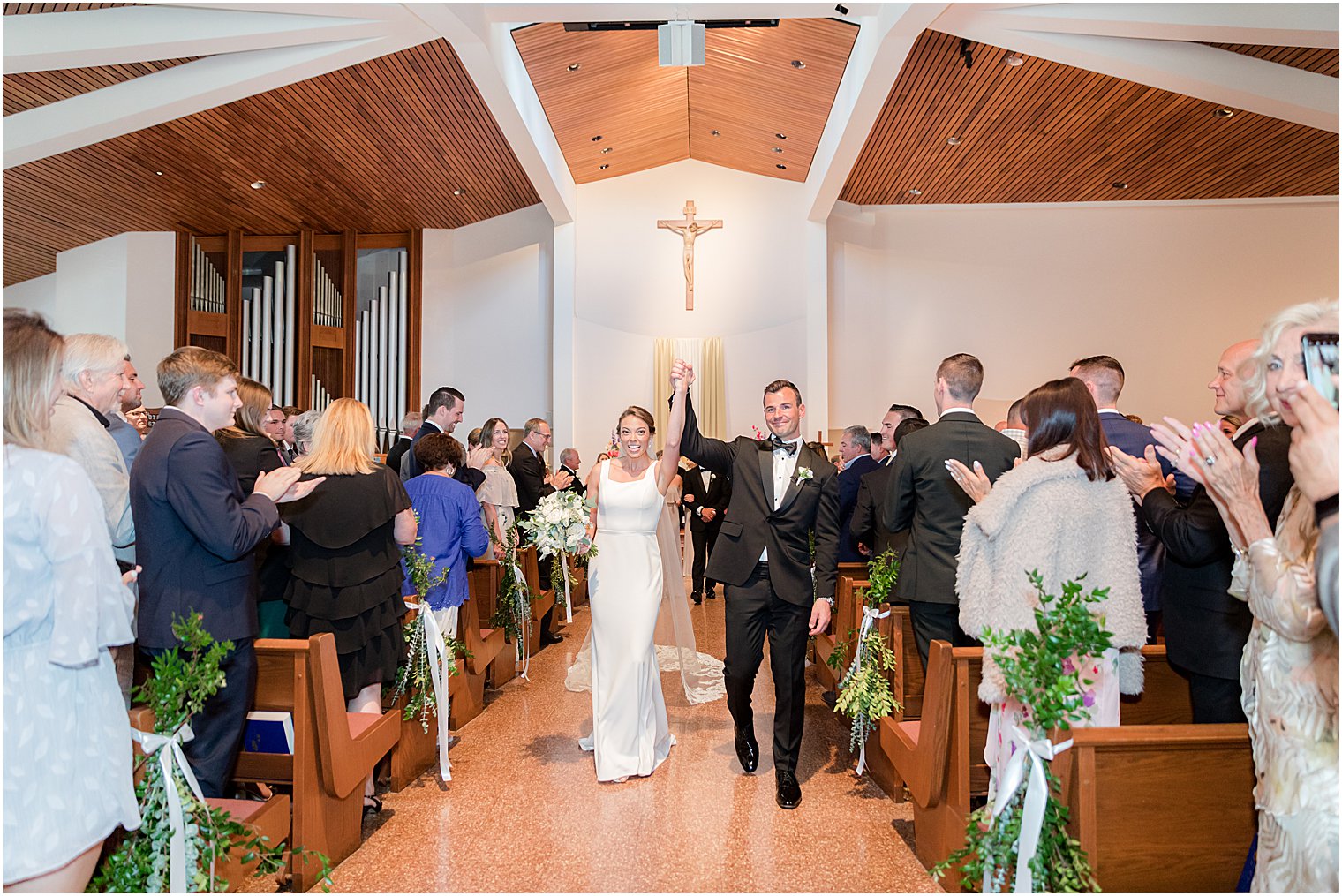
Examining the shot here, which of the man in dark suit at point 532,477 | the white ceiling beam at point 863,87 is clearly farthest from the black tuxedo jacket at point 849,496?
the white ceiling beam at point 863,87

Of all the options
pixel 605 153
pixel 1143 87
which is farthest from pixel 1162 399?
pixel 605 153

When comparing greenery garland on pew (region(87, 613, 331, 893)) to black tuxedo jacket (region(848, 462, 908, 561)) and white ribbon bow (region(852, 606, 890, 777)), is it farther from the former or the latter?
black tuxedo jacket (region(848, 462, 908, 561))

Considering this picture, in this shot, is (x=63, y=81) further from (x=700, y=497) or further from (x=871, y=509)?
(x=871, y=509)

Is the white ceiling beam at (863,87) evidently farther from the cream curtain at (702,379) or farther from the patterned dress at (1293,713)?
the patterned dress at (1293,713)

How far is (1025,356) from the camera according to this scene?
11438 millimetres

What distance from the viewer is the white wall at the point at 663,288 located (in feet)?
39.0

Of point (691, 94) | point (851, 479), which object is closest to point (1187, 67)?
point (851, 479)

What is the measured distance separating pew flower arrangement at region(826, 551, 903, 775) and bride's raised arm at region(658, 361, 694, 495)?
99 centimetres

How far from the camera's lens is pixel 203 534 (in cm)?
285

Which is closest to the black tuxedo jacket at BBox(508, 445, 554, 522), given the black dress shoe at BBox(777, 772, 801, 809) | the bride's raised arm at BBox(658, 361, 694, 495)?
the bride's raised arm at BBox(658, 361, 694, 495)

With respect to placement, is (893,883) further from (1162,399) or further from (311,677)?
(1162,399)

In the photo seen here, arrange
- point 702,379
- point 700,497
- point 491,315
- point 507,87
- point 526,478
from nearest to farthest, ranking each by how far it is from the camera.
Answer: point 507,87, point 526,478, point 700,497, point 702,379, point 491,315

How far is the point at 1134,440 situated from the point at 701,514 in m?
5.43

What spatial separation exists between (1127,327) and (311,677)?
10.7 metres
